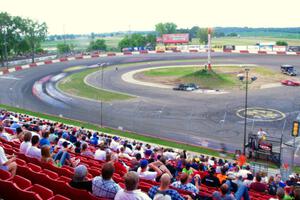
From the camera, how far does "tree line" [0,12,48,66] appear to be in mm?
87875

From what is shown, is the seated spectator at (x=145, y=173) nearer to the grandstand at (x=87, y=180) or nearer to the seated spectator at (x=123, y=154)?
the grandstand at (x=87, y=180)

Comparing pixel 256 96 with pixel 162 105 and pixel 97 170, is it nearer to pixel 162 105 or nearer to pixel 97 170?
pixel 162 105

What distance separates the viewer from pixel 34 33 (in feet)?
319

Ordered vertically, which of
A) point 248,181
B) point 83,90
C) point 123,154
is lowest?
point 83,90

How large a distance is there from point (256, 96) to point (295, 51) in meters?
63.2

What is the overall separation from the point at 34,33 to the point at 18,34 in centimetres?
606

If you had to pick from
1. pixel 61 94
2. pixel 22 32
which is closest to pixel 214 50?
pixel 22 32

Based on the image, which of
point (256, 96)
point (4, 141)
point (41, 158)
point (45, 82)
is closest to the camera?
point (41, 158)

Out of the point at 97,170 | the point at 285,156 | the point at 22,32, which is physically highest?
the point at 22,32

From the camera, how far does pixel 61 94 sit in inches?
1928

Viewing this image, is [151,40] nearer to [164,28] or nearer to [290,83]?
[164,28]

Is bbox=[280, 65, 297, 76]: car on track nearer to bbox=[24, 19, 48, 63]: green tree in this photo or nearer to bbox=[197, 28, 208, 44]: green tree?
bbox=[24, 19, 48, 63]: green tree

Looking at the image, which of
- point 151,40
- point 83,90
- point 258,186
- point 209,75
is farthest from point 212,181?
point 151,40

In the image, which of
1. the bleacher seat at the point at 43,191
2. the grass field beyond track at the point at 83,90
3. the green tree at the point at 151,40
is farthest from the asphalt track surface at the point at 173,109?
the green tree at the point at 151,40
